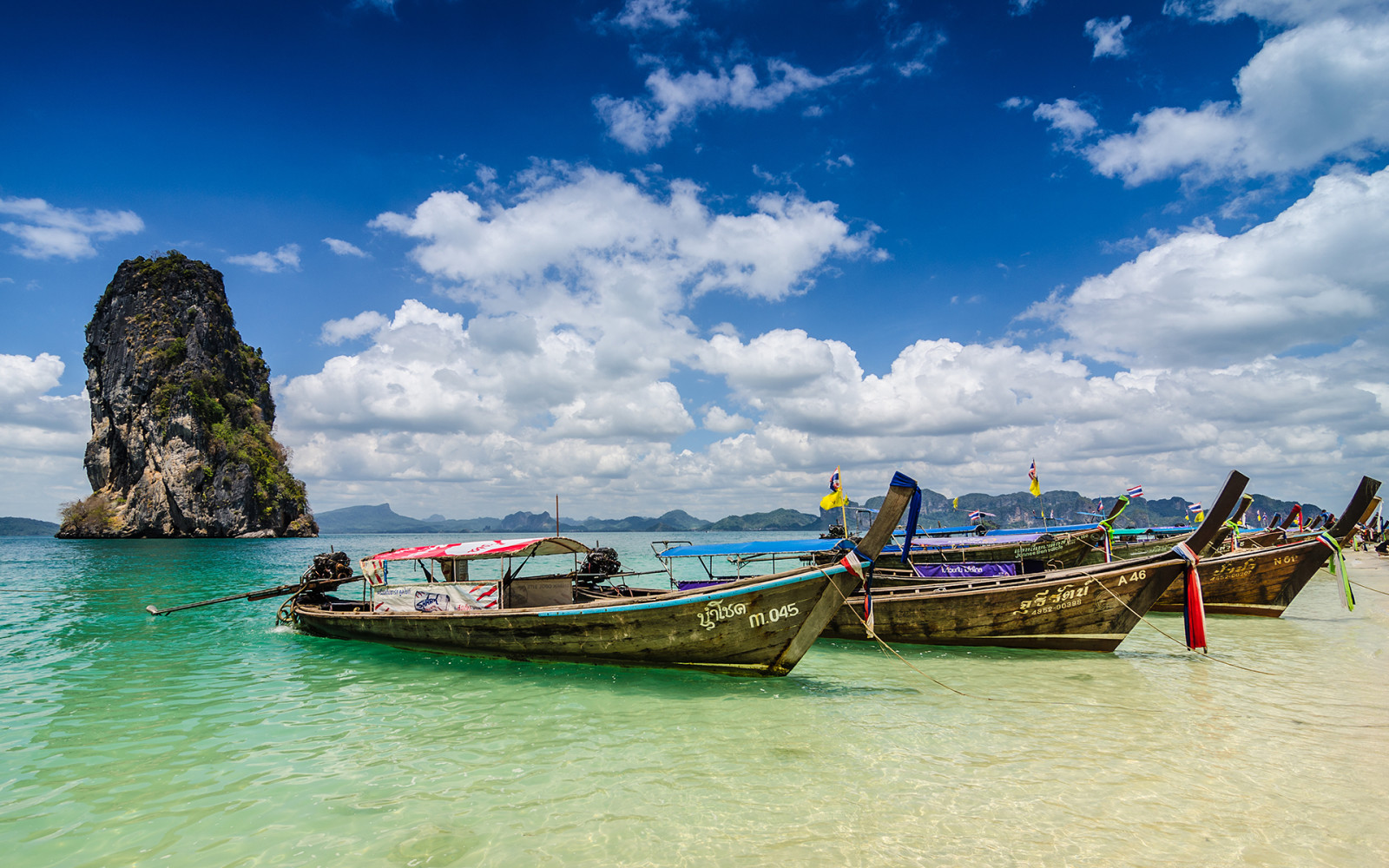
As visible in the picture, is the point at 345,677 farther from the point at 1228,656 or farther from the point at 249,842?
the point at 1228,656

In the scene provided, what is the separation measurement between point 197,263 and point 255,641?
4082 inches

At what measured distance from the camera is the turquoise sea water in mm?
5371

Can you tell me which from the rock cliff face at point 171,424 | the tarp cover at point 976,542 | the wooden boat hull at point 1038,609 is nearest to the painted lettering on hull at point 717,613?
the wooden boat hull at point 1038,609

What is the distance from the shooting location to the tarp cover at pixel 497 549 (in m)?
12.4

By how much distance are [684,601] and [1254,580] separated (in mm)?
17150

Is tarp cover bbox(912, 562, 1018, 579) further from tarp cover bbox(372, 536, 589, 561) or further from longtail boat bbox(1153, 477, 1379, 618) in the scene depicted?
tarp cover bbox(372, 536, 589, 561)

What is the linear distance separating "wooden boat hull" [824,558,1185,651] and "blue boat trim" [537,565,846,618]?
2.50 metres

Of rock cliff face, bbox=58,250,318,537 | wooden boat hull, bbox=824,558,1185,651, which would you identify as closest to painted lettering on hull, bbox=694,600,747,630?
wooden boat hull, bbox=824,558,1185,651

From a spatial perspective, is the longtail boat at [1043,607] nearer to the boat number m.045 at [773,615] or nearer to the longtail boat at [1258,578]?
the boat number m.045 at [773,615]

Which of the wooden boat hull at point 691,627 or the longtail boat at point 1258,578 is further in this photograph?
the longtail boat at point 1258,578

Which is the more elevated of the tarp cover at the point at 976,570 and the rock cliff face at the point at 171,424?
the rock cliff face at the point at 171,424

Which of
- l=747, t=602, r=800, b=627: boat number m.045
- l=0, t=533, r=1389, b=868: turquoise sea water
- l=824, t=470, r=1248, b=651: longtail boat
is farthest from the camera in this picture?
l=824, t=470, r=1248, b=651: longtail boat

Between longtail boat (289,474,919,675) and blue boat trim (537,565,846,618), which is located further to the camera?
longtail boat (289,474,919,675)

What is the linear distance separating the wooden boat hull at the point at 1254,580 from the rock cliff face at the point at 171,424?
3935 inches
